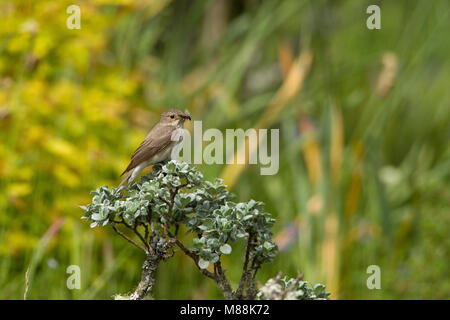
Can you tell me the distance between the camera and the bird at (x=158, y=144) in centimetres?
177

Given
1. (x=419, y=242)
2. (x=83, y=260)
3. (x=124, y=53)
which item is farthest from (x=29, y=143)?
(x=419, y=242)

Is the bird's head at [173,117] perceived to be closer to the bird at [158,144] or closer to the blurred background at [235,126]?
the bird at [158,144]

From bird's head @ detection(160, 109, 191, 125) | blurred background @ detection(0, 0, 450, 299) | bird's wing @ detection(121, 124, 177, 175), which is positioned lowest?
bird's wing @ detection(121, 124, 177, 175)

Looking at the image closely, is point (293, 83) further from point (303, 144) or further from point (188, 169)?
point (188, 169)

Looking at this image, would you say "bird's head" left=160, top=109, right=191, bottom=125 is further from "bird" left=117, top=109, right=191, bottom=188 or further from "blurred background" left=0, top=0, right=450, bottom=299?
"blurred background" left=0, top=0, right=450, bottom=299

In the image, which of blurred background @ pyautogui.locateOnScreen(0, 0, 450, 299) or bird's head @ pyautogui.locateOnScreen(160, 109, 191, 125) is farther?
blurred background @ pyautogui.locateOnScreen(0, 0, 450, 299)

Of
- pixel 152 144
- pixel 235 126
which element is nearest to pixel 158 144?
pixel 152 144

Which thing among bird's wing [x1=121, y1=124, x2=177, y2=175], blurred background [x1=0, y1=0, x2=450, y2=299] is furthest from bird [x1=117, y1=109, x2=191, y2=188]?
blurred background [x1=0, y1=0, x2=450, y2=299]

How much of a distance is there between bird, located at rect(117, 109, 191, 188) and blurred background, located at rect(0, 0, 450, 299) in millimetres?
970

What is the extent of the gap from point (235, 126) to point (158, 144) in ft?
8.05

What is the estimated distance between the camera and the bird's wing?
5.78 feet

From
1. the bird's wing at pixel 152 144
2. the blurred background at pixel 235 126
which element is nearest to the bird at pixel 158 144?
the bird's wing at pixel 152 144

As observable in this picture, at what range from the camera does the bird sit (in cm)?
177

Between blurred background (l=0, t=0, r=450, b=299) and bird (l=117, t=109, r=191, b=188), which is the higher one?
blurred background (l=0, t=0, r=450, b=299)
